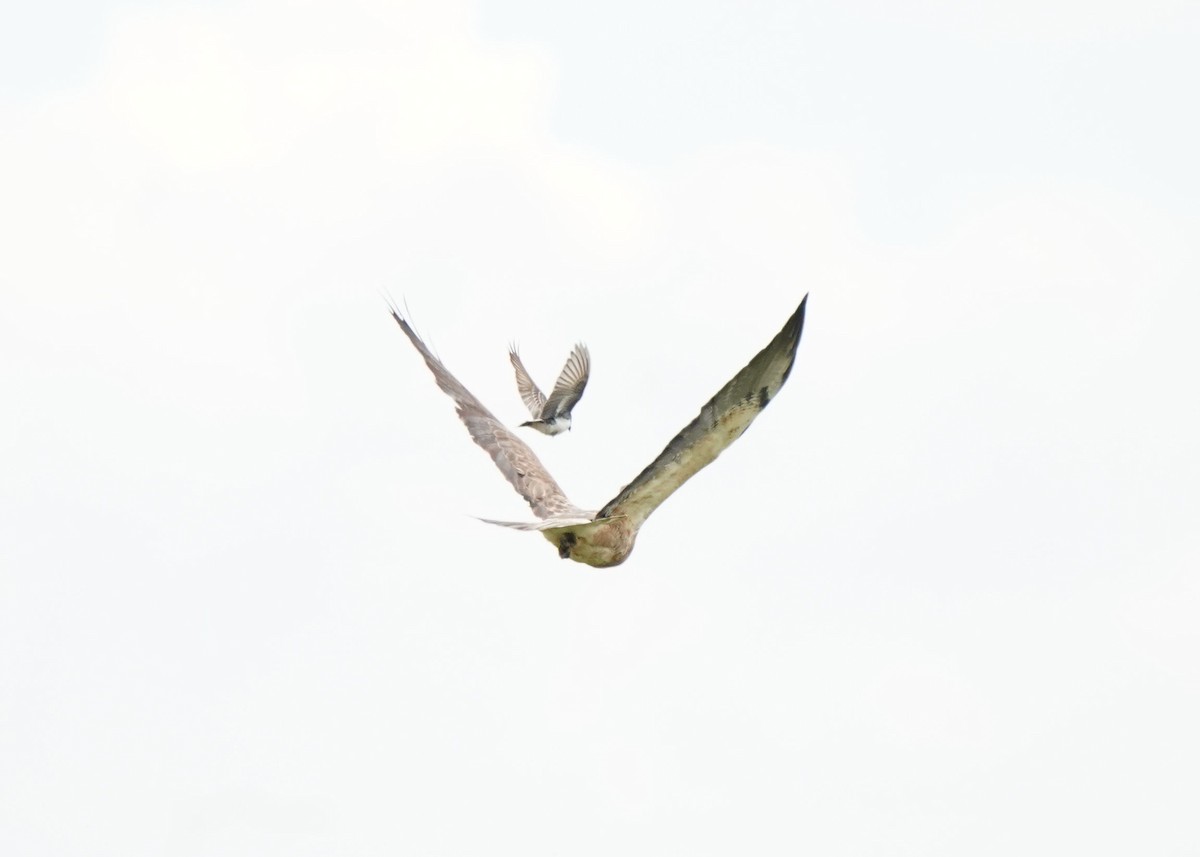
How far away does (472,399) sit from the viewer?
757 inches

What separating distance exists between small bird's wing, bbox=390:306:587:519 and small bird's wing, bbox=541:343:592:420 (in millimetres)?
7872

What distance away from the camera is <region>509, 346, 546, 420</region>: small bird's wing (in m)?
28.3

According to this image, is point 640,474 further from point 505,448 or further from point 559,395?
point 559,395

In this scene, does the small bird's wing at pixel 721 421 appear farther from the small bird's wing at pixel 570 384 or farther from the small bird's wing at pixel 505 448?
the small bird's wing at pixel 570 384

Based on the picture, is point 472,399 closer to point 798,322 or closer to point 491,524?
point 491,524

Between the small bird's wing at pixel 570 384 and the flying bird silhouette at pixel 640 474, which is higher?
the small bird's wing at pixel 570 384

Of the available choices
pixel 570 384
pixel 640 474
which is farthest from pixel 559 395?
pixel 640 474

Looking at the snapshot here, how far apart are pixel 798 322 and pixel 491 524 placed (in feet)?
9.50

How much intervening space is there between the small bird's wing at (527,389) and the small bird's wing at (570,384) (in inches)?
12.5

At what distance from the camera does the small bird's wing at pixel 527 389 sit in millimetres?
28266

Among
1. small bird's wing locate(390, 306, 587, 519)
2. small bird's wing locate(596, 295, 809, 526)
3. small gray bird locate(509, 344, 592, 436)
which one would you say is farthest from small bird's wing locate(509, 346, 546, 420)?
small bird's wing locate(596, 295, 809, 526)

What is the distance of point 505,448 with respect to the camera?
18516 millimetres

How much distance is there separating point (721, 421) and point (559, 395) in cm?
1340

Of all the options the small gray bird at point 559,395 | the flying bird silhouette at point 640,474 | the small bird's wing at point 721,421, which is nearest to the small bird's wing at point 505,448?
the flying bird silhouette at point 640,474
